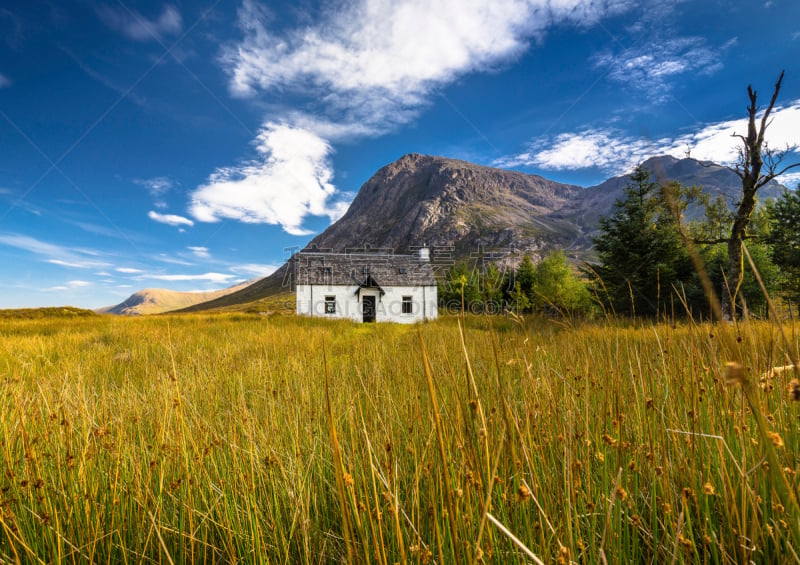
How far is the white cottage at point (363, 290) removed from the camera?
28453mm

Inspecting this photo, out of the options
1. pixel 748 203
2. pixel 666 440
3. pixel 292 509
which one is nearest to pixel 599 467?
pixel 666 440

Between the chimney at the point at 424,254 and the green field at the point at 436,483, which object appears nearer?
the green field at the point at 436,483

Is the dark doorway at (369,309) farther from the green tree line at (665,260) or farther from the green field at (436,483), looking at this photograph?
the green field at (436,483)

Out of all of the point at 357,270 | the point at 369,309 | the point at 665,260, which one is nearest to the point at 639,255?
the point at 665,260

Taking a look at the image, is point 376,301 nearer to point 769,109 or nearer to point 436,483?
point 769,109

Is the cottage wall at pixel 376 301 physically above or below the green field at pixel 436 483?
above

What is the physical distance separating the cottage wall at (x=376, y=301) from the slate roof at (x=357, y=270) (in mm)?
512

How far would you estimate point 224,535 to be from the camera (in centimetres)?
181

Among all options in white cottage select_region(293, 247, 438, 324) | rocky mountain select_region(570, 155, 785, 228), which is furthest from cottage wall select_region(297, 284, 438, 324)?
rocky mountain select_region(570, 155, 785, 228)

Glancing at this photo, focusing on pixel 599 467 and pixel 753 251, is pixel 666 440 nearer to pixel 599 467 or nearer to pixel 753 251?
pixel 599 467

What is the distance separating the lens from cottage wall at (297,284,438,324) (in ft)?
92.7

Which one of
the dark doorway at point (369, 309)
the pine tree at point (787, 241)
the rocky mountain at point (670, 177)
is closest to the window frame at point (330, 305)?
the dark doorway at point (369, 309)

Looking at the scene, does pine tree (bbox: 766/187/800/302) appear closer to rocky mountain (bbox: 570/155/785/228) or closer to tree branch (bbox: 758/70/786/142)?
rocky mountain (bbox: 570/155/785/228)

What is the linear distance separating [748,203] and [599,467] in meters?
12.3
